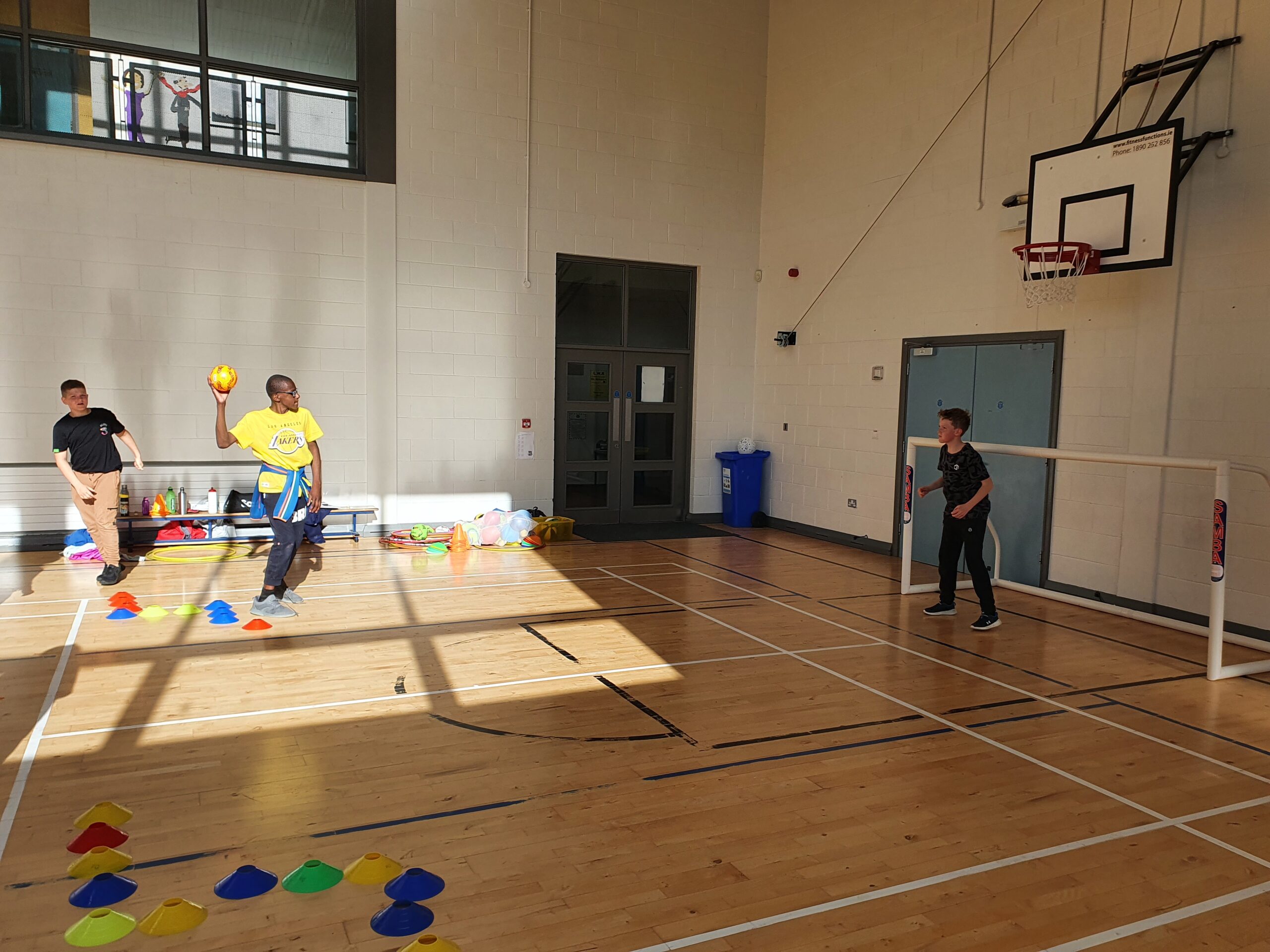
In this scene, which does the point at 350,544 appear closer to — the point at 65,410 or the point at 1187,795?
the point at 65,410

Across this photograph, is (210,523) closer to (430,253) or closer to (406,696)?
(430,253)

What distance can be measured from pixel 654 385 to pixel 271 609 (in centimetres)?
671

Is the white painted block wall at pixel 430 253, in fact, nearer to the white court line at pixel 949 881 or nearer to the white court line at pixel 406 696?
the white court line at pixel 406 696

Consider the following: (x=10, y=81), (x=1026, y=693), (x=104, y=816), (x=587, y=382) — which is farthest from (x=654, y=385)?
(x=104, y=816)

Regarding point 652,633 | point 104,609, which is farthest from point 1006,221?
point 104,609

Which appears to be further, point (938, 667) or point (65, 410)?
point (65, 410)

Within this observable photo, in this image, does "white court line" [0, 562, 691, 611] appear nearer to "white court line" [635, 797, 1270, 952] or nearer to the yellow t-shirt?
the yellow t-shirt

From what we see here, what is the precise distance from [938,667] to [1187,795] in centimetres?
199

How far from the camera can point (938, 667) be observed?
6.11 m

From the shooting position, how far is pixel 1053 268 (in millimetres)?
8008

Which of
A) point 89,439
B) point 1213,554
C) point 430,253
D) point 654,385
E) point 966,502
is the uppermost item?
point 430,253

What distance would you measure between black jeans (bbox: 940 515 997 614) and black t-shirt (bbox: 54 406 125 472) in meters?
7.27

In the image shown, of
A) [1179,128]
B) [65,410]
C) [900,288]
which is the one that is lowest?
[65,410]

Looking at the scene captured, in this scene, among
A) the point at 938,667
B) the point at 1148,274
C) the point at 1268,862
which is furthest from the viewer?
the point at 1148,274
